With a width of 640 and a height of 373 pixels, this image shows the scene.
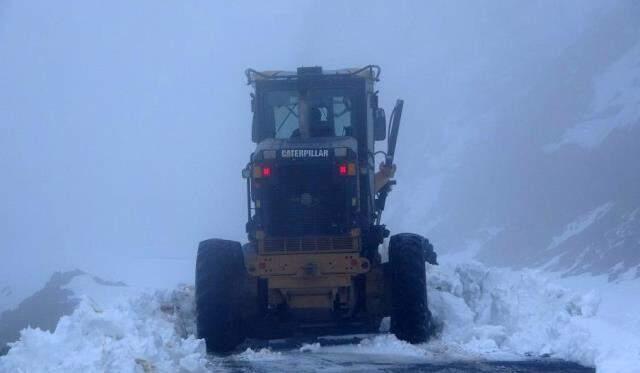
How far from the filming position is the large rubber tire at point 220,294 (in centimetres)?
1151

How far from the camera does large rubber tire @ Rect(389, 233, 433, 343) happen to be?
454 inches

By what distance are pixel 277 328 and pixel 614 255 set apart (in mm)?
32895

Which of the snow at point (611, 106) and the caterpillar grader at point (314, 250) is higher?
the snow at point (611, 106)

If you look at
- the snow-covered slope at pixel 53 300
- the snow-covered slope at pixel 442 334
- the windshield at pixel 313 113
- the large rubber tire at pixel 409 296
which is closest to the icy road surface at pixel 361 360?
the snow-covered slope at pixel 442 334

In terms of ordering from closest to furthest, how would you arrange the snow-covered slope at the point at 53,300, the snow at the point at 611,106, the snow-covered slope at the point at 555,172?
1. the snow-covered slope at the point at 53,300
2. the snow-covered slope at the point at 555,172
3. the snow at the point at 611,106

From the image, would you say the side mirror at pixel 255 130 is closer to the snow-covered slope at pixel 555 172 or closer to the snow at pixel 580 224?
A: the snow-covered slope at pixel 555 172

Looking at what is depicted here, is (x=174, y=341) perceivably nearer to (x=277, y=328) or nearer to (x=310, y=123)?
(x=277, y=328)

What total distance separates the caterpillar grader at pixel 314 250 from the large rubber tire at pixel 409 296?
0.01 metres

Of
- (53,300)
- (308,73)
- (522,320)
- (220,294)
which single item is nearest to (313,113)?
(308,73)

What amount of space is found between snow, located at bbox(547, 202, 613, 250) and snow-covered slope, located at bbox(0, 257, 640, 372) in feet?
125

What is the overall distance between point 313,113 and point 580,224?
4259 centimetres

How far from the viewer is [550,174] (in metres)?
64.8

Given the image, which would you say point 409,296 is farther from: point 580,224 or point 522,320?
point 580,224

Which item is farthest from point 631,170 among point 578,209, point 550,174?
point 550,174
